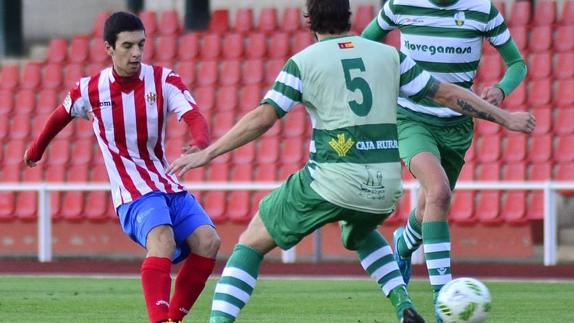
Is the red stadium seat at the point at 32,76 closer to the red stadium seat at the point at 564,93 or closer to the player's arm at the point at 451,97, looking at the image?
the red stadium seat at the point at 564,93

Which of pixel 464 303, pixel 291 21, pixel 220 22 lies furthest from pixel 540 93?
pixel 464 303

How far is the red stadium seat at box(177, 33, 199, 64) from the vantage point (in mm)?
19109

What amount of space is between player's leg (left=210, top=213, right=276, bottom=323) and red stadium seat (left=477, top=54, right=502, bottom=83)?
10510mm

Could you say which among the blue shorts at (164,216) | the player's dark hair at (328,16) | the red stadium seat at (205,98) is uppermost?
the player's dark hair at (328,16)

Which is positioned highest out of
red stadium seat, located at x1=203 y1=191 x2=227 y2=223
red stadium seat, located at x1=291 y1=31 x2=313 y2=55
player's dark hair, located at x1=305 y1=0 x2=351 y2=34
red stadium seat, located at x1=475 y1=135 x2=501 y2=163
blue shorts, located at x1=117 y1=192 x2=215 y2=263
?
player's dark hair, located at x1=305 y1=0 x2=351 y2=34

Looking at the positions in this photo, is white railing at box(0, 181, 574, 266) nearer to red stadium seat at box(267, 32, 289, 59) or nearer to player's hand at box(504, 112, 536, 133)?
red stadium seat at box(267, 32, 289, 59)

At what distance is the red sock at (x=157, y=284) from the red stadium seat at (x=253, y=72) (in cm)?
1086

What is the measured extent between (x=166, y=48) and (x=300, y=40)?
205 cm

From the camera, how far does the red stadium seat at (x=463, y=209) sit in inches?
637

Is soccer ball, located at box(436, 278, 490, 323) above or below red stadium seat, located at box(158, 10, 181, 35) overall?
below

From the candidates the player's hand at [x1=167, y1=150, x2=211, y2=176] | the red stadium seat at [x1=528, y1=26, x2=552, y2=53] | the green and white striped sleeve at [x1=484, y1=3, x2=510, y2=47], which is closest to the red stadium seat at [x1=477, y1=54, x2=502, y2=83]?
the red stadium seat at [x1=528, y1=26, x2=552, y2=53]

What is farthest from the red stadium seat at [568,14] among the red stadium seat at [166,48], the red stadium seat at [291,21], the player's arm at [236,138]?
the player's arm at [236,138]

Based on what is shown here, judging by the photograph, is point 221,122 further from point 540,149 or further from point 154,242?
point 154,242

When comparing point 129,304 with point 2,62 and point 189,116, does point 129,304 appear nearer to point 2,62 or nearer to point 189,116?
point 189,116
